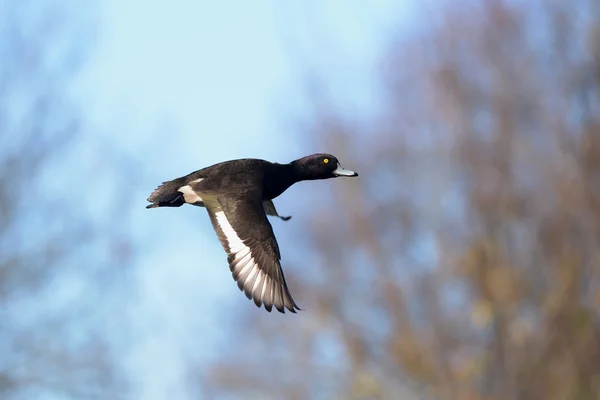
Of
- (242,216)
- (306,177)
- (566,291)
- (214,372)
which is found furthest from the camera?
(214,372)

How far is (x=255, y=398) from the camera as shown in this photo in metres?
23.3

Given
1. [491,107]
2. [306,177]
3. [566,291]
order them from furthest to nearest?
[491,107], [566,291], [306,177]

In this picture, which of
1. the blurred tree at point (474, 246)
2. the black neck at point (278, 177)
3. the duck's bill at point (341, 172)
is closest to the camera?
the black neck at point (278, 177)

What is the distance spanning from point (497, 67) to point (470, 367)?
5.49 meters

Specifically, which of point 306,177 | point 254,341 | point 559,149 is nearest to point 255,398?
point 254,341

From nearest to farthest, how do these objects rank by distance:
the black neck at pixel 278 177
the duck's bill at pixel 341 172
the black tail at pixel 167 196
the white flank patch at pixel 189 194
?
the black tail at pixel 167 196 → the white flank patch at pixel 189 194 → the black neck at pixel 278 177 → the duck's bill at pixel 341 172

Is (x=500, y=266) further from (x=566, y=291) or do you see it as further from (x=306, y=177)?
(x=306, y=177)

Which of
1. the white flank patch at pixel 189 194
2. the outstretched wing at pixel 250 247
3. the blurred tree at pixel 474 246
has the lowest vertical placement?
the blurred tree at pixel 474 246

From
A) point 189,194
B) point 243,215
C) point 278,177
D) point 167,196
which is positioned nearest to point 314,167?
point 278,177

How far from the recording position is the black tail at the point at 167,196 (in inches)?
304

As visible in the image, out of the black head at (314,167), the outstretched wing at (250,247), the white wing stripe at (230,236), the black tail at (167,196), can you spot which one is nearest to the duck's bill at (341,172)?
the black head at (314,167)

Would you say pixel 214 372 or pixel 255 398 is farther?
pixel 214 372

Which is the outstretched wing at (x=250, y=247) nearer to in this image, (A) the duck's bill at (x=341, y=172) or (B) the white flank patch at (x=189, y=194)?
(B) the white flank patch at (x=189, y=194)

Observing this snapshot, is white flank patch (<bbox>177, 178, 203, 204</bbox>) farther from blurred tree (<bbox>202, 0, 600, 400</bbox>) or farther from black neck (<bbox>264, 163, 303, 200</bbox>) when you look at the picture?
blurred tree (<bbox>202, 0, 600, 400</bbox>)
